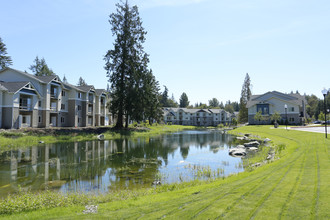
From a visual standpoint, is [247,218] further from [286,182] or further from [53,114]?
[53,114]

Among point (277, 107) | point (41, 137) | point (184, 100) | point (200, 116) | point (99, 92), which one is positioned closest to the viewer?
point (41, 137)

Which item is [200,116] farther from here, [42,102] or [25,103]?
[25,103]

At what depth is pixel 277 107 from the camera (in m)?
62.1

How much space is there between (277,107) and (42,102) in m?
58.6

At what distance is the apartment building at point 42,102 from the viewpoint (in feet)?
109

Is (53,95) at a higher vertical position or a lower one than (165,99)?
lower

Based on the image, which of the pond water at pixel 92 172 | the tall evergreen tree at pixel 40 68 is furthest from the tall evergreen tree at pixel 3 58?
the pond water at pixel 92 172

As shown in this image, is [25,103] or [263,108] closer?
[25,103]

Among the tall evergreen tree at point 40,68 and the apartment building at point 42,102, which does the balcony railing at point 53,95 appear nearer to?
the apartment building at point 42,102

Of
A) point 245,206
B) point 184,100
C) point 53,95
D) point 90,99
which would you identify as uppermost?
point 184,100

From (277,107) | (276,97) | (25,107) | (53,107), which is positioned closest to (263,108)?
(277,107)

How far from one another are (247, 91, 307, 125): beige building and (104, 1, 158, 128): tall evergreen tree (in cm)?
3572

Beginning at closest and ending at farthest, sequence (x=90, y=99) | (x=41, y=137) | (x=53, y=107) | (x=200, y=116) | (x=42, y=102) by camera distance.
Result: (x=41, y=137) < (x=42, y=102) < (x=53, y=107) < (x=90, y=99) < (x=200, y=116)

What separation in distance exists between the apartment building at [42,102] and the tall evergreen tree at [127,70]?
10.6 meters
